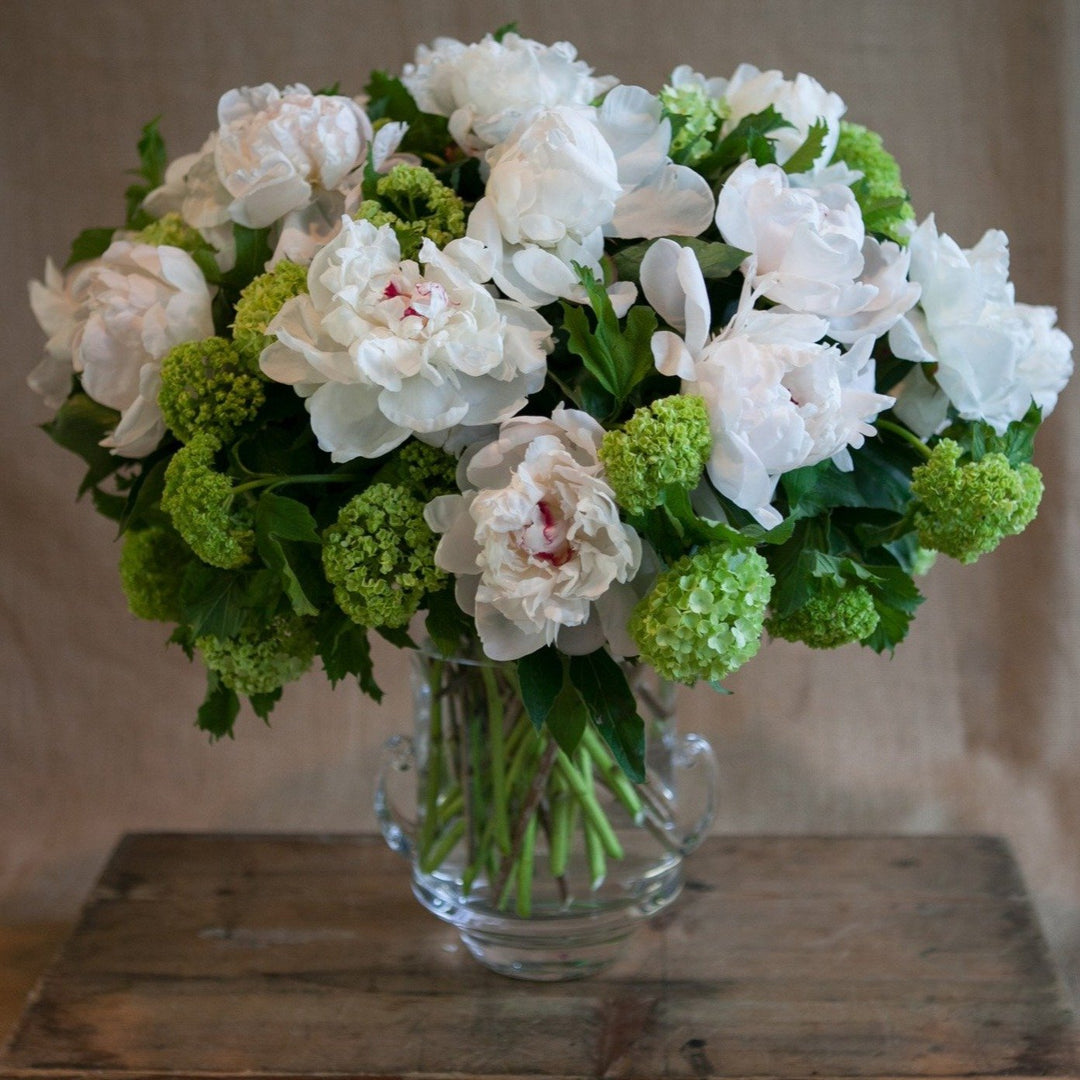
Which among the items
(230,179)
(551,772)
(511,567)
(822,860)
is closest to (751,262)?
(511,567)

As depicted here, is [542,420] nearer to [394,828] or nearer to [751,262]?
[751,262]

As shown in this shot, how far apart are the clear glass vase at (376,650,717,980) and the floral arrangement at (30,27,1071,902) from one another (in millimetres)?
101

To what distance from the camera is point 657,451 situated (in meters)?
0.77

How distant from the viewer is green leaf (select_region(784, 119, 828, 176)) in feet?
2.99

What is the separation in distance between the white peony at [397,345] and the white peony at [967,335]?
0.84 ft

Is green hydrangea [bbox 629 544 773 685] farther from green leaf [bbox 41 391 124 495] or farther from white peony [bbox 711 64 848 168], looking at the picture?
green leaf [bbox 41 391 124 495]

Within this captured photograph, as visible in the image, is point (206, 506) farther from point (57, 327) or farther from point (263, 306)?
point (57, 327)

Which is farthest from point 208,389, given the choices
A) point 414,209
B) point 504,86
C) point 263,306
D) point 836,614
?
point 836,614

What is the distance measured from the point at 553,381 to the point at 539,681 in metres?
0.18

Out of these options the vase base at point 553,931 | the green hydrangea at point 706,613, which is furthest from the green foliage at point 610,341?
the vase base at point 553,931

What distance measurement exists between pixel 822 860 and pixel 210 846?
22.9 inches

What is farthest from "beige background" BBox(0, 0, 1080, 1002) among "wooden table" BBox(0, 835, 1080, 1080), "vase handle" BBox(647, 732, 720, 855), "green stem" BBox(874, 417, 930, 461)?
"green stem" BBox(874, 417, 930, 461)

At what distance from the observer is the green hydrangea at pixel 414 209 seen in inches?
33.5

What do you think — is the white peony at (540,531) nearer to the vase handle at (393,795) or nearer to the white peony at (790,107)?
the white peony at (790,107)
